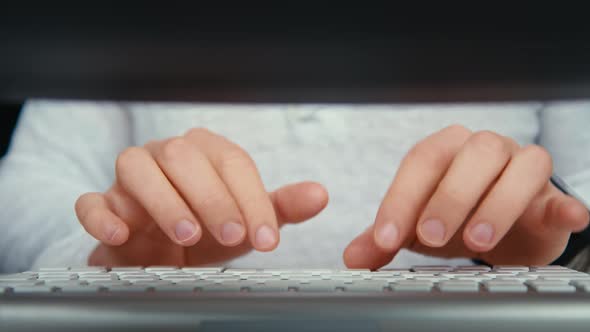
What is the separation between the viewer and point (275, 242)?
250 mm

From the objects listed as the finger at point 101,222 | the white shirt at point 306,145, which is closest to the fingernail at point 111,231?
the finger at point 101,222

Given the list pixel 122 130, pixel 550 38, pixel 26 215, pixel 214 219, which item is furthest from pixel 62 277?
pixel 122 130

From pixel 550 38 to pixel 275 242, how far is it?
5.9 inches

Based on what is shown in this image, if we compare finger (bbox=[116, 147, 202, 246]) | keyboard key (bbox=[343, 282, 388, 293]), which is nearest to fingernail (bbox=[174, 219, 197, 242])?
finger (bbox=[116, 147, 202, 246])

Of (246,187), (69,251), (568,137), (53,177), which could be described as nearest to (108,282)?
(246,187)

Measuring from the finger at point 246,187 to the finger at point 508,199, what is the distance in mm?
93

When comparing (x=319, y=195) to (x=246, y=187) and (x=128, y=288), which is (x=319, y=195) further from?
(x=128, y=288)

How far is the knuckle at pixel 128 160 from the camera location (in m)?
0.30

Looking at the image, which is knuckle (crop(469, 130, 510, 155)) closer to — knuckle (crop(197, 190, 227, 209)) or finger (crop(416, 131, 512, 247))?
finger (crop(416, 131, 512, 247))

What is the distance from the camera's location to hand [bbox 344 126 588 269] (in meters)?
0.26

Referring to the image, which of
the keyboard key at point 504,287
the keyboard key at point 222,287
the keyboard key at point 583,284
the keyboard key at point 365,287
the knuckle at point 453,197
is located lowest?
the keyboard key at point 583,284

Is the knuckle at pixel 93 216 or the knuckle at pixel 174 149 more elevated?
the knuckle at pixel 174 149

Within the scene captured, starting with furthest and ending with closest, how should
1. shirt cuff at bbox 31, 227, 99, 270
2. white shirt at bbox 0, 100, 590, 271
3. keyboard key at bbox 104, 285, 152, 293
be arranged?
white shirt at bbox 0, 100, 590, 271 < shirt cuff at bbox 31, 227, 99, 270 < keyboard key at bbox 104, 285, 152, 293

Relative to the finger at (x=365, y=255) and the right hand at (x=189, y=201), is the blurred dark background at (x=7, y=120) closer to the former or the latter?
the right hand at (x=189, y=201)
